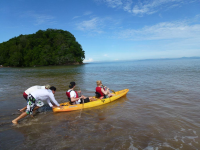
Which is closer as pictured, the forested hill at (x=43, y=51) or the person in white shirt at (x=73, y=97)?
the person in white shirt at (x=73, y=97)

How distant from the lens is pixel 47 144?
4.15 m

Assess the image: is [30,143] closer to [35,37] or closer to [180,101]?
[180,101]

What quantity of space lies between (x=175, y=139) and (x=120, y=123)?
6.50 feet

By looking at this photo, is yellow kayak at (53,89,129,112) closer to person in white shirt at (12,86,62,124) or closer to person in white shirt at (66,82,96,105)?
person in white shirt at (66,82,96,105)

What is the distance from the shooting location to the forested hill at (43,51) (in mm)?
69500

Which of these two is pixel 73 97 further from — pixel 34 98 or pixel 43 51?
pixel 43 51

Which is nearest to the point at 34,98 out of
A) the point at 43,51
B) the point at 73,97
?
the point at 73,97

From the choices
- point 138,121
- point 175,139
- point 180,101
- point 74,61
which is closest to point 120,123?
point 138,121

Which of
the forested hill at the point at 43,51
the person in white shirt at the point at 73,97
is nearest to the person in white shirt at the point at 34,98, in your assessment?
the person in white shirt at the point at 73,97

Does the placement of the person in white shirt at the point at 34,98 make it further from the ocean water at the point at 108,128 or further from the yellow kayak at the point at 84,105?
the yellow kayak at the point at 84,105

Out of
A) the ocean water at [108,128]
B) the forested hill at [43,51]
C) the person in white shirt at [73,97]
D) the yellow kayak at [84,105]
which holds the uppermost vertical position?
the forested hill at [43,51]

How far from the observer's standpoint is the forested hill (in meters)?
69.5

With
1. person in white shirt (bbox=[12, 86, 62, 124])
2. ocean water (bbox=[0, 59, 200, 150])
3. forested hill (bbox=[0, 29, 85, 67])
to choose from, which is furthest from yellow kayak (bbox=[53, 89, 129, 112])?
forested hill (bbox=[0, 29, 85, 67])

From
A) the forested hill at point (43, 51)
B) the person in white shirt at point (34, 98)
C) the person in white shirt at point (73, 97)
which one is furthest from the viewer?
the forested hill at point (43, 51)
